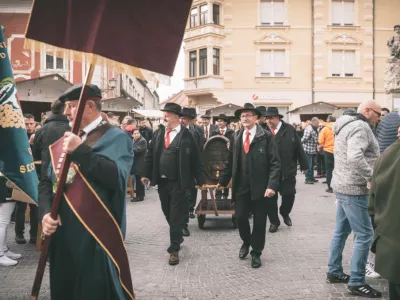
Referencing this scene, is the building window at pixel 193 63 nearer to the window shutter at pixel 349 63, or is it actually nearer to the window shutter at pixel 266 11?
the window shutter at pixel 266 11

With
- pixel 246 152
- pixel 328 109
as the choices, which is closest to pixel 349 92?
pixel 328 109

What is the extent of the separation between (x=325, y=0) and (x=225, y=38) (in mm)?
7757

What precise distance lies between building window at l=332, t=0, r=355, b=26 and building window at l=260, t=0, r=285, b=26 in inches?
149

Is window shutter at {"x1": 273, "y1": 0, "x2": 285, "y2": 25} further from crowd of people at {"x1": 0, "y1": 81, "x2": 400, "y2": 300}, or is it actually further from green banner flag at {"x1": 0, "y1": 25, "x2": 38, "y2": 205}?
Result: green banner flag at {"x1": 0, "y1": 25, "x2": 38, "y2": 205}

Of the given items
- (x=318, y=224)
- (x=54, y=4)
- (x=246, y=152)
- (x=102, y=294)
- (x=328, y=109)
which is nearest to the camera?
(x=54, y=4)

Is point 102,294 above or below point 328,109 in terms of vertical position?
below

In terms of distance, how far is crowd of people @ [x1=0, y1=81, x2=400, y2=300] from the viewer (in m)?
3.05

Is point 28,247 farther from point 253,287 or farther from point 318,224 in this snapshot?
point 318,224

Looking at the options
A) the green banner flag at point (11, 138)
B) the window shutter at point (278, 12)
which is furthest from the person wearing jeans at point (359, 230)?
the window shutter at point (278, 12)

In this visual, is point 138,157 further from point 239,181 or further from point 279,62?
point 279,62

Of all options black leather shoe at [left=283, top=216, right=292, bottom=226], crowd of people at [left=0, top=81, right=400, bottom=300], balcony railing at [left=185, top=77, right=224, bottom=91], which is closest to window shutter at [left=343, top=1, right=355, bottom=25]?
balcony railing at [left=185, top=77, right=224, bottom=91]

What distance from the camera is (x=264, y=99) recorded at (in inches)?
1214

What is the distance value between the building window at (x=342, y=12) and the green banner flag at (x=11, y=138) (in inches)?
1196

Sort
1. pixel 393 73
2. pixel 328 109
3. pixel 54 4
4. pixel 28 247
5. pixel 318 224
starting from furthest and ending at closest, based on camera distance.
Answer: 1. pixel 328 109
2. pixel 393 73
3. pixel 318 224
4. pixel 28 247
5. pixel 54 4
